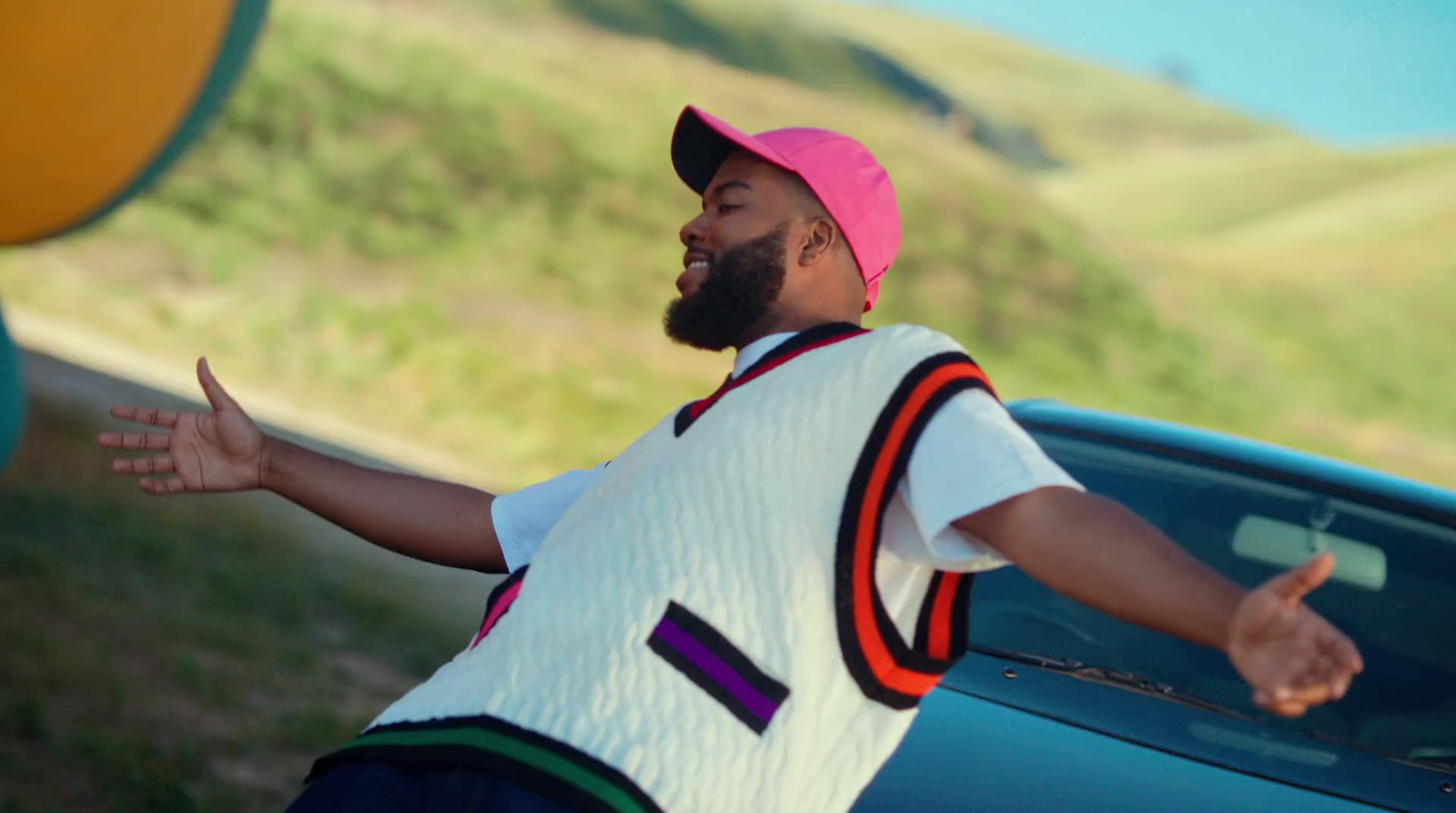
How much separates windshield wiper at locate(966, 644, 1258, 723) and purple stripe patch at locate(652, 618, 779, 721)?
6.08ft

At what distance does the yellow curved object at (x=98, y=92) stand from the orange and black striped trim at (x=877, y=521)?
9.32ft

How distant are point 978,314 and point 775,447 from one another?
69.1 ft

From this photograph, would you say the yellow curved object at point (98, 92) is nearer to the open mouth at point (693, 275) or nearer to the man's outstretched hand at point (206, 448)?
the man's outstretched hand at point (206, 448)

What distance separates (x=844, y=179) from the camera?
2178mm

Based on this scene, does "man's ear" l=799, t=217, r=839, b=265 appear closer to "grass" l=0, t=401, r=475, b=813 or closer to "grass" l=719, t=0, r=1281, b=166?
"grass" l=0, t=401, r=475, b=813

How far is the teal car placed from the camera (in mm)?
3051

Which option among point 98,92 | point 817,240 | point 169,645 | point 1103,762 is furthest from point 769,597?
point 169,645

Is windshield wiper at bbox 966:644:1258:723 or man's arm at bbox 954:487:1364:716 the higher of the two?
windshield wiper at bbox 966:644:1258:723

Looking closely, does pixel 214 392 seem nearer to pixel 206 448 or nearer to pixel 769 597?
pixel 206 448

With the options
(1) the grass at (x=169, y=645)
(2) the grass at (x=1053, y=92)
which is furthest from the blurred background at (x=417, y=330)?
(2) the grass at (x=1053, y=92)

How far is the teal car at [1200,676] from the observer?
3051 mm

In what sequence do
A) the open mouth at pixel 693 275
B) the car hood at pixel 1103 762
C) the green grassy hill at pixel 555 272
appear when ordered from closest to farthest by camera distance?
the open mouth at pixel 693 275
the car hood at pixel 1103 762
the green grassy hill at pixel 555 272

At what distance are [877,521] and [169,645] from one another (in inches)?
148

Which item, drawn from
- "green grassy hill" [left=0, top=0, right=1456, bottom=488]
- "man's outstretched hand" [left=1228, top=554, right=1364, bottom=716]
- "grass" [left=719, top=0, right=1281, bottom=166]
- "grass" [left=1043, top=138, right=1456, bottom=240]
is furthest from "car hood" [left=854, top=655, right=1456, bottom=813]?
"grass" [left=719, top=0, right=1281, bottom=166]
